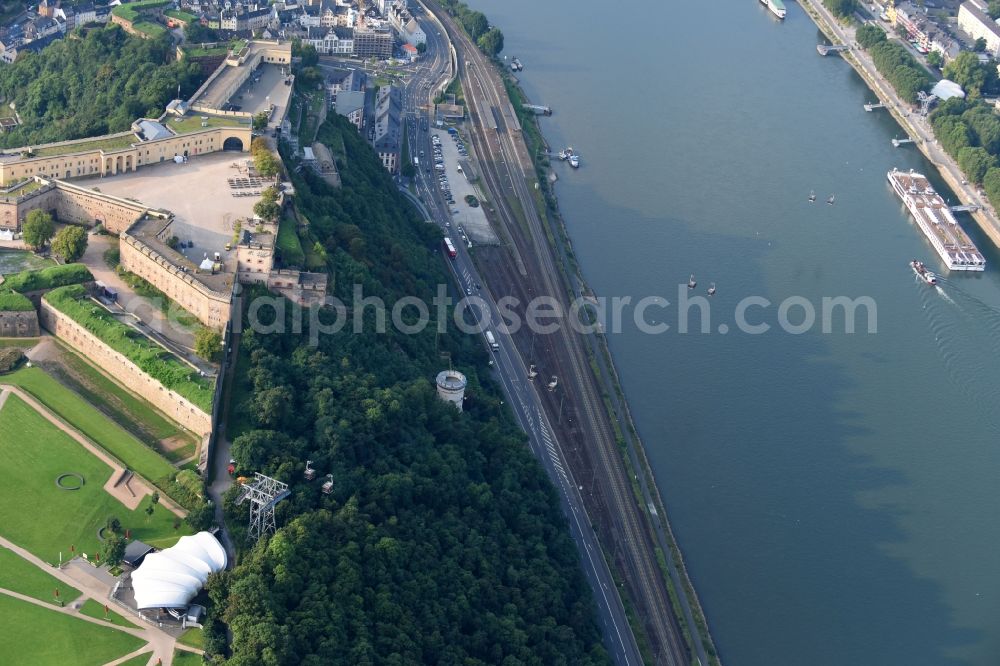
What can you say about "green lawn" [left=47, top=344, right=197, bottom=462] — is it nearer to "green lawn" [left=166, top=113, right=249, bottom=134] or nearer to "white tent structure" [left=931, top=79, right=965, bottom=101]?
"green lawn" [left=166, top=113, right=249, bottom=134]

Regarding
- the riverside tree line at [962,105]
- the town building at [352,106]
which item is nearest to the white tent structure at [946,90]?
the riverside tree line at [962,105]

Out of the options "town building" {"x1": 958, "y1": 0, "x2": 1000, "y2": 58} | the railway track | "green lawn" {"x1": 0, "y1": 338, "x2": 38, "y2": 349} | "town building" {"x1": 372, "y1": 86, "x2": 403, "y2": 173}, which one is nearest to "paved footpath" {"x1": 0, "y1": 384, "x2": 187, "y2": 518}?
"green lawn" {"x1": 0, "y1": 338, "x2": 38, "y2": 349}

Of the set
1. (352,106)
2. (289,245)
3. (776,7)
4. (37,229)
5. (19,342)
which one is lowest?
(776,7)

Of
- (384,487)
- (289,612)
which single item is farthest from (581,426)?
(289,612)

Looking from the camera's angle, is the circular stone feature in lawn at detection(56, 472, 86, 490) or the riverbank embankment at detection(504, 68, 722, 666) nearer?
the circular stone feature in lawn at detection(56, 472, 86, 490)

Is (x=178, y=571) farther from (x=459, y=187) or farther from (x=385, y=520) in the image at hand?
(x=459, y=187)

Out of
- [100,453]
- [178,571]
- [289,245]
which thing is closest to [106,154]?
[289,245]
